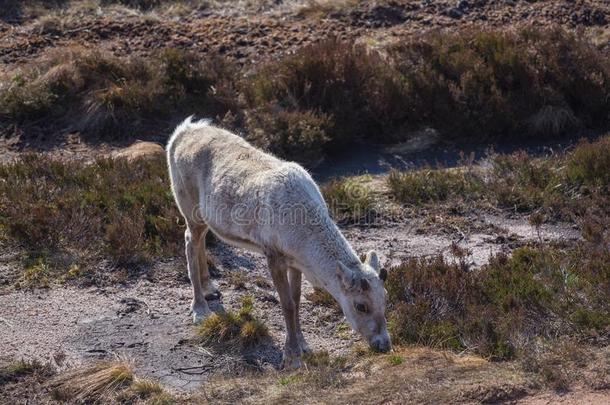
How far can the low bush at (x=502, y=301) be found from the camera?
28.6 ft

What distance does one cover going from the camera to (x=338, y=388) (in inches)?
303

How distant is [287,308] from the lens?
28.2ft

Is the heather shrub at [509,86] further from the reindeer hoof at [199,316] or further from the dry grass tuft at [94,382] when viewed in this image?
the dry grass tuft at [94,382]

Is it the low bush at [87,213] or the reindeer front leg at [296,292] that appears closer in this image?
the reindeer front leg at [296,292]

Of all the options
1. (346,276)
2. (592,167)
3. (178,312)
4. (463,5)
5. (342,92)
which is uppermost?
(463,5)

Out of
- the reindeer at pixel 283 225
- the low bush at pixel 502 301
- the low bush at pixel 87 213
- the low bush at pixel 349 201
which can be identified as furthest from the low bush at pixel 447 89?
the reindeer at pixel 283 225

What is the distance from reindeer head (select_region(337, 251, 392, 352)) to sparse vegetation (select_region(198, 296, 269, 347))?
4.27ft

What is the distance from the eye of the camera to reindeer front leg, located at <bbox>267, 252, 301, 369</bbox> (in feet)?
27.8

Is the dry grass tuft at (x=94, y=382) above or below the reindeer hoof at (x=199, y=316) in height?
above

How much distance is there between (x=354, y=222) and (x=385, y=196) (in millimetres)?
723

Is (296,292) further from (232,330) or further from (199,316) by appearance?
(199,316)

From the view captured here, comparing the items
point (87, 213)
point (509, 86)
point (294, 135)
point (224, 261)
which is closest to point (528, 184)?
point (509, 86)

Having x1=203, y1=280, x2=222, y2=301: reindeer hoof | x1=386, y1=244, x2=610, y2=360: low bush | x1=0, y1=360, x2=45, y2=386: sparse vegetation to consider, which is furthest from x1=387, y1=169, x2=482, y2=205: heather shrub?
x1=0, y1=360, x2=45, y2=386: sparse vegetation

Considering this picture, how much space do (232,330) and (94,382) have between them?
5.03 feet
